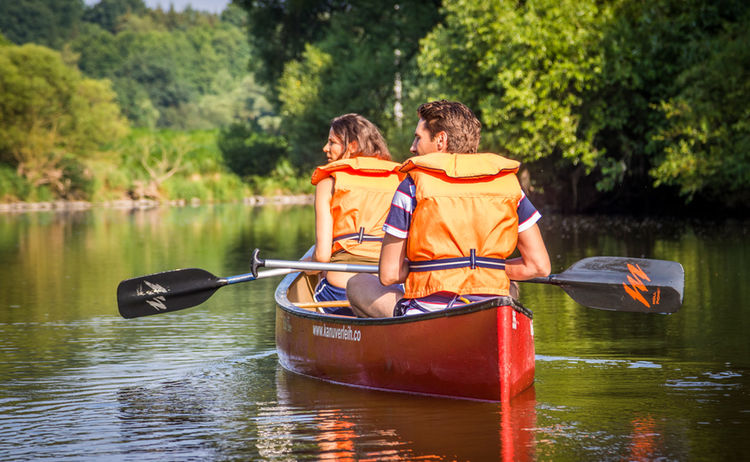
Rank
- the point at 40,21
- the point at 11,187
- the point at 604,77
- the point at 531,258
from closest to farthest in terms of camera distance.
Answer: the point at 531,258
the point at 604,77
the point at 11,187
the point at 40,21

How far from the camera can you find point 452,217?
5109mm

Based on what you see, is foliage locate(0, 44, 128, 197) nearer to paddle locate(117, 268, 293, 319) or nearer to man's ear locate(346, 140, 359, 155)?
paddle locate(117, 268, 293, 319)

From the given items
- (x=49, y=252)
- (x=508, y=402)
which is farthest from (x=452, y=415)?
(x=49, y=252)

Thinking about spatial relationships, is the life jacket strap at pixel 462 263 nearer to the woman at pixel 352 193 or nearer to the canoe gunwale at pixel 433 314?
the canoe gunwale at pixel 433 314

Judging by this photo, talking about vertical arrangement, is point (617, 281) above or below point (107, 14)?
below

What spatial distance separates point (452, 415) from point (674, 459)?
120 centimetres

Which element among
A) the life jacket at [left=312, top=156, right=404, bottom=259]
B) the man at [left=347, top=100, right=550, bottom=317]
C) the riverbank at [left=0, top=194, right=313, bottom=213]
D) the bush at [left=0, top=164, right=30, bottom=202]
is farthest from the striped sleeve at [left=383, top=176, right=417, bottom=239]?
the bush at [left=0, top=164, right=30, bottom=202]

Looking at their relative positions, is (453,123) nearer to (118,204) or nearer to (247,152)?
(247,152)

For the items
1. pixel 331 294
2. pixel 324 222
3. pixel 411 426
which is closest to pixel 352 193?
pixel 324 222

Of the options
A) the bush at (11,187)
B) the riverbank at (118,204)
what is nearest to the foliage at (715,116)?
the riverbank at (118,204)

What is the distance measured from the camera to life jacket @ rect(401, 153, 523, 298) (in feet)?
16.7

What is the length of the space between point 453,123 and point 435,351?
1.18m

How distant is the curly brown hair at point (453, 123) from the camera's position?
5.12 metres

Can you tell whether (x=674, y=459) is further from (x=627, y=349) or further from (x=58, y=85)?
(x=58, y=85)
